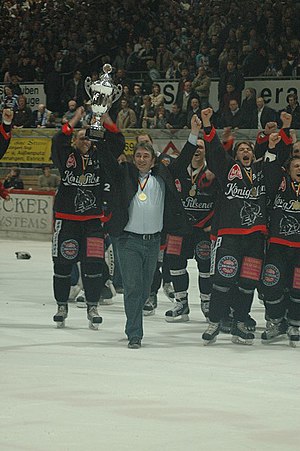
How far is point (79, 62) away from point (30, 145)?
8.92ft

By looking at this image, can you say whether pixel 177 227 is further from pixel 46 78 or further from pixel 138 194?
pixel 46 78

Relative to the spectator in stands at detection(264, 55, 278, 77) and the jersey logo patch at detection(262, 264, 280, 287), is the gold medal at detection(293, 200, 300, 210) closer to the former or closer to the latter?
the jersey logo patch at detection(262, 264, 280, 287)

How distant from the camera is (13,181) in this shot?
21359 mm

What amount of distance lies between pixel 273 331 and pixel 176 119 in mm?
11204

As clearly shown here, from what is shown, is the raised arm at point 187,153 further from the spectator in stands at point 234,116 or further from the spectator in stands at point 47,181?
the spectator in stands at point 47,181

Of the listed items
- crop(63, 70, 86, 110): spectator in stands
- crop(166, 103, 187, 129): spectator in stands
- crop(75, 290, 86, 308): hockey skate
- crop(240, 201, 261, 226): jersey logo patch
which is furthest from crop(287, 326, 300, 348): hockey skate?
crop(63, 70, 86, 110): spectator in stands

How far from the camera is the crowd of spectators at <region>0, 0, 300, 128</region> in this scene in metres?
19.5

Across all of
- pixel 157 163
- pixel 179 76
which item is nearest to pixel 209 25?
pixel 179 76

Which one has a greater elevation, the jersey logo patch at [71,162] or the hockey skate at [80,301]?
the jersey logo patch at [71,162]

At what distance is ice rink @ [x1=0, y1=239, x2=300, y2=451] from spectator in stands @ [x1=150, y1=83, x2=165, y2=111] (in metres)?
10.1

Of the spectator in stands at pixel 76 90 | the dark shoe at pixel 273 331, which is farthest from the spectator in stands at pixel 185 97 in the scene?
the dark shoe at pixel 273 331

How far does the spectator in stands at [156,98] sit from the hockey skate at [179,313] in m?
Answer: 10.3

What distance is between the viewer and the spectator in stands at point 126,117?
67.0 feet

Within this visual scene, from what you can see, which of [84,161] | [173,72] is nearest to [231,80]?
[173,72]
